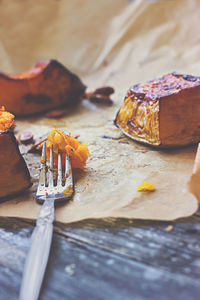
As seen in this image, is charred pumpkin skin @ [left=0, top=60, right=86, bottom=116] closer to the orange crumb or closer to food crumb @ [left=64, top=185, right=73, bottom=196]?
the orange crumb

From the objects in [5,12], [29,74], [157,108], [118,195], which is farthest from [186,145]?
[5,12]

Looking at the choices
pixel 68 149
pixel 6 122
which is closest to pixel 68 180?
pixel 68 149

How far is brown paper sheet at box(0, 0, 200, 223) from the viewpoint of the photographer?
90 centimetres

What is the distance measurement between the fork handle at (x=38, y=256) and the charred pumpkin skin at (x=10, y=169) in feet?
0.60

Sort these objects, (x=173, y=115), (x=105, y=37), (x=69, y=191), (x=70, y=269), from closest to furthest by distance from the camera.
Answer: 1. (x=70, y=269)
2. (x=69, y=191)
3. (x=173, y=115)
4. (x=105, y=37)

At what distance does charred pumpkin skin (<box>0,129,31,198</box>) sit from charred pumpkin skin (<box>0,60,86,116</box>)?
997mm

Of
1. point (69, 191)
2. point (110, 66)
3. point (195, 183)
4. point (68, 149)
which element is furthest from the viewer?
point (110, 66)

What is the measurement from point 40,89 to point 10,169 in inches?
43.0

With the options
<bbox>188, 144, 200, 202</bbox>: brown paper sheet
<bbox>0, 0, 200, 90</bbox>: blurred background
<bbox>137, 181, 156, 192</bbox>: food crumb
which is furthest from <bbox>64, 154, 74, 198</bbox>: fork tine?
<bbox>0, 0, 200, 90</bbox>: blurred background

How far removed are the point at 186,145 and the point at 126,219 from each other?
0.55 m

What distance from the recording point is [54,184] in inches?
39.4

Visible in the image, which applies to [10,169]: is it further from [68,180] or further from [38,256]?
[38,256]

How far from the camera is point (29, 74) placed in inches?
78.2

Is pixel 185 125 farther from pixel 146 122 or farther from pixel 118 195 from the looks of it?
pixel 118 195
